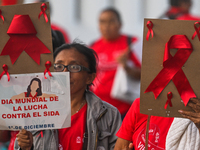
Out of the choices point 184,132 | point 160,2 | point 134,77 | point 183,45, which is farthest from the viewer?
point 160,2

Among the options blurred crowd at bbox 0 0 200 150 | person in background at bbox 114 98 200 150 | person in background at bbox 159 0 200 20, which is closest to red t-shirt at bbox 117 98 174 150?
person in background at bbox 114 98 200 150

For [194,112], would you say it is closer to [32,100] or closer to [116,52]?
[32,100]

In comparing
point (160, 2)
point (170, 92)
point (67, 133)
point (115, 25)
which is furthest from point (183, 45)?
point (160, 2)

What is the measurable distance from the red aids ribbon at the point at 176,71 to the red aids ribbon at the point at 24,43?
0.73 meters

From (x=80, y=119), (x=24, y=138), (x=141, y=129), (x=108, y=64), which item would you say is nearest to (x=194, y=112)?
(x=141, y=129)

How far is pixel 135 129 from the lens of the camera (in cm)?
243

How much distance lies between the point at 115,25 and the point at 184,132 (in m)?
2.99

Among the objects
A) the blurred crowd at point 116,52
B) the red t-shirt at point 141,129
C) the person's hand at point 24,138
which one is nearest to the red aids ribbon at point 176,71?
the red t-shirt at point 141,129

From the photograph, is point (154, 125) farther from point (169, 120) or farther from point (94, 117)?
point (94, 117)

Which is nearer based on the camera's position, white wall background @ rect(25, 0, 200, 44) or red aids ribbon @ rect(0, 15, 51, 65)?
red aids ribbon @ rect(0, 15, 51, 65)

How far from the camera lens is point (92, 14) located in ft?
33.5

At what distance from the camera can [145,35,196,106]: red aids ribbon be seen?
2.18 m

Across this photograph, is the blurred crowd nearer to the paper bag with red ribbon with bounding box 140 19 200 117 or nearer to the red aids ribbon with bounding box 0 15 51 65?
the red aids ribbon with bounding box 0 15 51 65

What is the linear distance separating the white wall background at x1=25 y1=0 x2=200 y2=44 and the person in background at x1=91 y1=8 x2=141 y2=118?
4.54 metres
